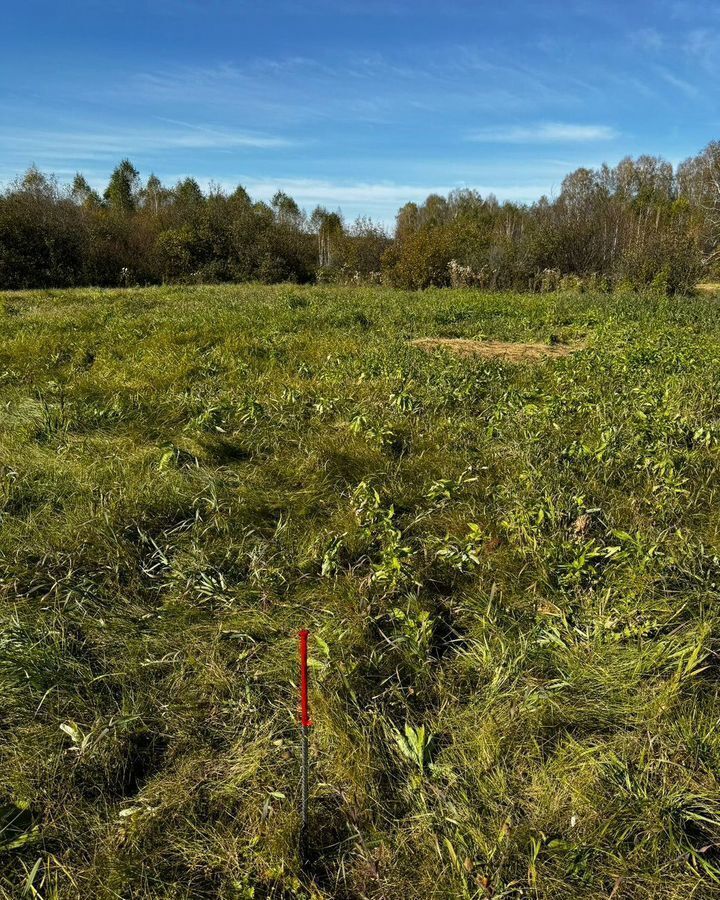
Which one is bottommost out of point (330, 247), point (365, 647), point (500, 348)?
point (365, 647)

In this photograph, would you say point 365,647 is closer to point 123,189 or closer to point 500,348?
point 500,348

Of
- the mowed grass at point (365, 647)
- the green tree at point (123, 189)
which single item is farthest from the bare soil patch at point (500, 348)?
the green tree at point (123, 189)

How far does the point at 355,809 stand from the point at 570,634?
1193 millimetres

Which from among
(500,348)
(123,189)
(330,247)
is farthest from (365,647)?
(123,189)

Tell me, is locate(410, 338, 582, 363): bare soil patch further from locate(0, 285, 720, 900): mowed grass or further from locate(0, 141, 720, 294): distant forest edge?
locate(0, 141, 720, 294): distant forest edge

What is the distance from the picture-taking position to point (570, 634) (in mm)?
2537

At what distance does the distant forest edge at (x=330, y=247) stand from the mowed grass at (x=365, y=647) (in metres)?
17.3

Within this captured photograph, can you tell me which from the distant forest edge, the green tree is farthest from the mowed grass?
the green tree

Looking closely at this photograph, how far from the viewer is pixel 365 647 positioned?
2.54 m

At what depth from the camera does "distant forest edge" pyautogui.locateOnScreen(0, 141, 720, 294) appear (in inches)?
814

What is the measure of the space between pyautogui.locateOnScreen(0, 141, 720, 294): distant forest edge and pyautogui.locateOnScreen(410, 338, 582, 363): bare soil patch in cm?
1154

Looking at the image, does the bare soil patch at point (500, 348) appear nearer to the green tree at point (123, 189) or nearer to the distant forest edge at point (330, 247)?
the distant forest edge at point (330, 247)

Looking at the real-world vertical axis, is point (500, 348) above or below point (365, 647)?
above

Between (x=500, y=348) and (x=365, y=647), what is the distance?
7064 millimetres
